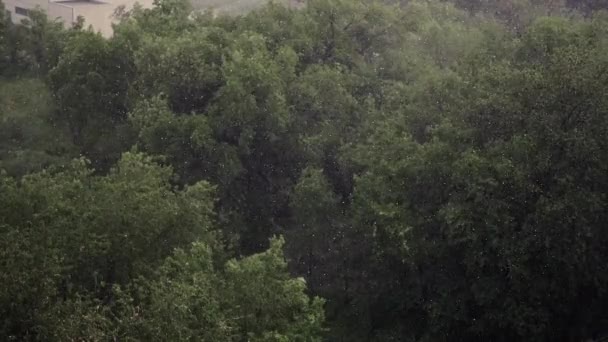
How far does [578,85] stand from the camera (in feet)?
57.4

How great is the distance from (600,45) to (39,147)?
20.1 meters

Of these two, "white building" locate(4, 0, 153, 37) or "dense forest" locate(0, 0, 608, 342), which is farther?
"white building" locate(4, 0, 153, 37)

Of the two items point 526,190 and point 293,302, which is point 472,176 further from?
point 293,302

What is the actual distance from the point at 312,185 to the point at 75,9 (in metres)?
31.6

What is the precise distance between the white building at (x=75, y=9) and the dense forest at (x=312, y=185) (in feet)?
66.1

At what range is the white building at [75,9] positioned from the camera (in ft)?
154

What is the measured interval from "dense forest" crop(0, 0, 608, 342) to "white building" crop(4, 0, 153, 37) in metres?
20.1

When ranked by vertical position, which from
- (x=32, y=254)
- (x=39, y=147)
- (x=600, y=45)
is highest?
(x=600, y=45)

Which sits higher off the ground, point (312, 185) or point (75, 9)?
point (312, 185)

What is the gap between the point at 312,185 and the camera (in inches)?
837

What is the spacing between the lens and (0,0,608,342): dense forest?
14.3 m

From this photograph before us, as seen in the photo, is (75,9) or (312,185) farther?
(75,9)

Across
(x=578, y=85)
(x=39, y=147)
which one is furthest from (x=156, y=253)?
(x=39, y=147)

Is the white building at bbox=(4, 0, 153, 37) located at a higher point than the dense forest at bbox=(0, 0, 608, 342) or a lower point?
lower
